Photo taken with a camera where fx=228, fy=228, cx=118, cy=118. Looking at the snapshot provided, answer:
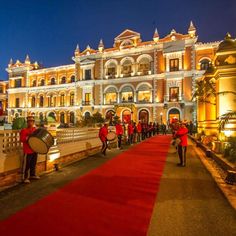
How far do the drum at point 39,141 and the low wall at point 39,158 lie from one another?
2.14ft

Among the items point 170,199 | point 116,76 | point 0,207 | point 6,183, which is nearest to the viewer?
point 0,207

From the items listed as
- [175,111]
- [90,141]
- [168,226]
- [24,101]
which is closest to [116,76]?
[175,111]

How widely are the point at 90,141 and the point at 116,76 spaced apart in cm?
2972

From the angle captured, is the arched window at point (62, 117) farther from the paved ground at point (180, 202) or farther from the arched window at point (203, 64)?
the paved ground at point (180, 202)

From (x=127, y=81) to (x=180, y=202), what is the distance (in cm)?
3640

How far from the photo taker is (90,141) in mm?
12875

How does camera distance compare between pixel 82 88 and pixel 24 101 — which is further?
pixel 24 101

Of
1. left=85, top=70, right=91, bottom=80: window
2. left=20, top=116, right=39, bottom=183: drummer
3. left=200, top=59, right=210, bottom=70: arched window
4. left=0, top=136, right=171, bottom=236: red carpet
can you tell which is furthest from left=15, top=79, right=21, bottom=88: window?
left=0, top=136, right=171, bottom=236: red carpet

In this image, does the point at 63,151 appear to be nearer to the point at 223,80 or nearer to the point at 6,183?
the point at 6,183

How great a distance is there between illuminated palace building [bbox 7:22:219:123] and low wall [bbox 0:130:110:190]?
2123 centimetres

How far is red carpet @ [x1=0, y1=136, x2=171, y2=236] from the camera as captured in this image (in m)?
3.49

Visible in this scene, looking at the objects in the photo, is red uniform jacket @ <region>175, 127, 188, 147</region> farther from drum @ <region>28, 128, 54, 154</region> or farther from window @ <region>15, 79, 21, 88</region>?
window @ <region>15, 79, 21, 88</region>

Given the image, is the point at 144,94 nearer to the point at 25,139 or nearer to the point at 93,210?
the point at 25,139

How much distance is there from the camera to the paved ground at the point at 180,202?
11.9 feet
